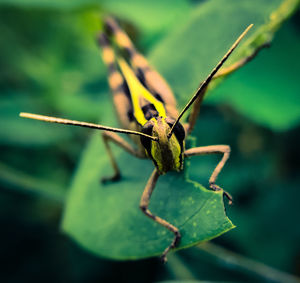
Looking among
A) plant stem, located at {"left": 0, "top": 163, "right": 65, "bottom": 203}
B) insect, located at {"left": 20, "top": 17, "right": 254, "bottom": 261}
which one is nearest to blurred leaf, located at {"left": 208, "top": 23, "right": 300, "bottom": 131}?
insect, located at {"left": 20, "top": 17, "right": 254, "bottom": 261}

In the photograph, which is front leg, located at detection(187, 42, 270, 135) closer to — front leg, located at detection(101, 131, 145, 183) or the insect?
the insect

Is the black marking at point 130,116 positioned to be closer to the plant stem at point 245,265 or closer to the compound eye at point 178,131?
the compound eye at point 178,131

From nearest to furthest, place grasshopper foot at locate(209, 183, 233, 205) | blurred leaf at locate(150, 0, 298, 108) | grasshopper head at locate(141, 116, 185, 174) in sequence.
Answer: grasshopper foot at locate(209, 183, 233, 205) → grasshopper head at locate(141, 116, 185, 174) → blurred leaf at locate(150, 0, 298, 108)

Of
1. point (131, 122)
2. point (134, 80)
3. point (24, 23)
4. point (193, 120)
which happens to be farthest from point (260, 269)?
point (24, 23)

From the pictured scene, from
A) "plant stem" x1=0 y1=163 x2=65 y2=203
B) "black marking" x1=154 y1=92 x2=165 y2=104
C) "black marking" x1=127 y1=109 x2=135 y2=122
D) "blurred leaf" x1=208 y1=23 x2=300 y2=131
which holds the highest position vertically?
"blurred leaf" x1=208 y1=23 x2=300 y2=131

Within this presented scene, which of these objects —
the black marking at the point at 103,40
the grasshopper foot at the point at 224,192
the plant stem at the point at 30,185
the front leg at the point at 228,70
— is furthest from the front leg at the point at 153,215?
the black marking at the point at 103,40

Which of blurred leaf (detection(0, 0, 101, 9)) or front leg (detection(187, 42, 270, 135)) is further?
blurred leaf (detection(0, 0, 101, 9))

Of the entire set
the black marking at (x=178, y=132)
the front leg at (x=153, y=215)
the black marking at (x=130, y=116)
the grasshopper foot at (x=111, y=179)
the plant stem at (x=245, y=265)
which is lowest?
the plant stem at (x=245, y=265)
